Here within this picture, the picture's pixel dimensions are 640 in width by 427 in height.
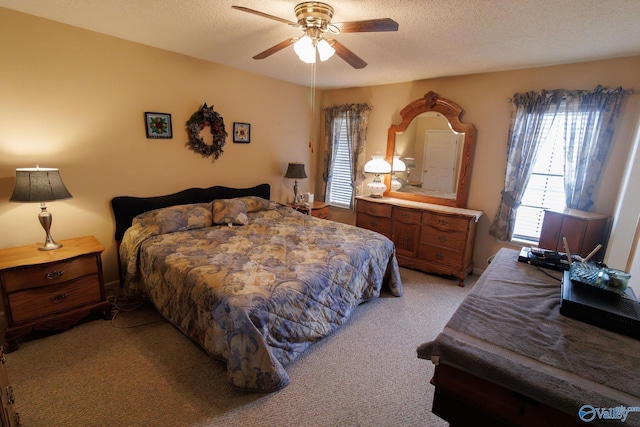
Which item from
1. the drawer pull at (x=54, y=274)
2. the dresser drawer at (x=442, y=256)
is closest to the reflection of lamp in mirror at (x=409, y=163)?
the dresser drawer at (x=442, y=256)

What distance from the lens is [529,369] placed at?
95cm

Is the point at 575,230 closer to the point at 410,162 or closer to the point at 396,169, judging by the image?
the point at 410,162

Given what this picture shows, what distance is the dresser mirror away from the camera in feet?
12.2

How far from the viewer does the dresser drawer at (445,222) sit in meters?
3.42

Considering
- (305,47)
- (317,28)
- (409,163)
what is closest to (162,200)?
(305,47)

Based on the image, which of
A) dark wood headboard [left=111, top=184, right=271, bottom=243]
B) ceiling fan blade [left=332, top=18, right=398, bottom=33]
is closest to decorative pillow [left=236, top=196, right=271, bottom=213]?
dark wood headboard [left=111, top=184, right=271, bottom=243]

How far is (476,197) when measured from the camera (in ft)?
12.2

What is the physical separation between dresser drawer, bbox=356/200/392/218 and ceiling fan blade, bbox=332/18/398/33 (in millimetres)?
2493

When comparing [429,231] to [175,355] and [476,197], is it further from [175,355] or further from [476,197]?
[175,355]

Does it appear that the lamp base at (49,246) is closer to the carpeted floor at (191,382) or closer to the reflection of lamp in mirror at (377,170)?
the carpeted floor at (191,382)

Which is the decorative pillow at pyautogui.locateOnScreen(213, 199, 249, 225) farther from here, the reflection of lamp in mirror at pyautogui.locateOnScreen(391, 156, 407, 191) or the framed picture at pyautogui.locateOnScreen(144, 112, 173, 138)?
the reflection of lamp in mirror at pyautogui.locateOnScreen(391, 156, 407, 191)

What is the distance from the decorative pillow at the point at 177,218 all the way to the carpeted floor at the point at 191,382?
2.86 feet

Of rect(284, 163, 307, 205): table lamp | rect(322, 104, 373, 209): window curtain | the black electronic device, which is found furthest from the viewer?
rect(322, 104, 373, 209): window curtain

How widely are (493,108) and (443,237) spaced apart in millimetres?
1668
